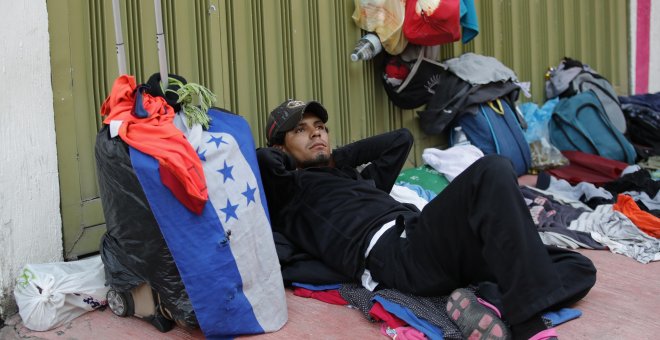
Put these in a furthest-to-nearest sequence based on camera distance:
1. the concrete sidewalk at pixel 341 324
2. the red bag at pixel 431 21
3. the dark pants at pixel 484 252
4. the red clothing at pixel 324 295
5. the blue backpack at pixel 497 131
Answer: the blue backpack at pixel 497 131 → the red bag at pixel 431 21 → the red clothing at pixel 324 295 → the concrete sidewalk at pixel 341 324 → the dark pants at pixel 484 252

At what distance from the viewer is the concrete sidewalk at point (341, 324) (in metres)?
2.85

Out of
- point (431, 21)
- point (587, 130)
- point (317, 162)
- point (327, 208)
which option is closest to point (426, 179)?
point (431, 21)

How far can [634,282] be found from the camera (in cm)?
347

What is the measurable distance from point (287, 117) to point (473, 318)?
57.5 inches

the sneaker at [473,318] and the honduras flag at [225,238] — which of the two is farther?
the honduras flag at [225,238]

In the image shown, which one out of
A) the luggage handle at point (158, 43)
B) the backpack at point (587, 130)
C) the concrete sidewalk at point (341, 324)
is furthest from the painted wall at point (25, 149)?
the backpack at point (587, 130)

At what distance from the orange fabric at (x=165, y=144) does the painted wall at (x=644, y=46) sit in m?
6.79

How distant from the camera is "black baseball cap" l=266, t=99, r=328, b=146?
362 centimetres

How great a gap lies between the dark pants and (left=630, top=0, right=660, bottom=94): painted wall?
5.96 meters

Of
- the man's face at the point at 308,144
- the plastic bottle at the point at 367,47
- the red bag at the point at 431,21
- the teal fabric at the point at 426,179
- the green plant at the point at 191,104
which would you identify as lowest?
the teal fabric at the point at 426,179

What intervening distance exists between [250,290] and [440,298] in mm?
A: 787

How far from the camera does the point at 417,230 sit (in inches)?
115

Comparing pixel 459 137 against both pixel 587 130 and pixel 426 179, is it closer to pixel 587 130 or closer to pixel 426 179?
pixel 426 179

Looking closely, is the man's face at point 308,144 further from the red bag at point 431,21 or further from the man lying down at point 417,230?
the red bag at point 431,21
